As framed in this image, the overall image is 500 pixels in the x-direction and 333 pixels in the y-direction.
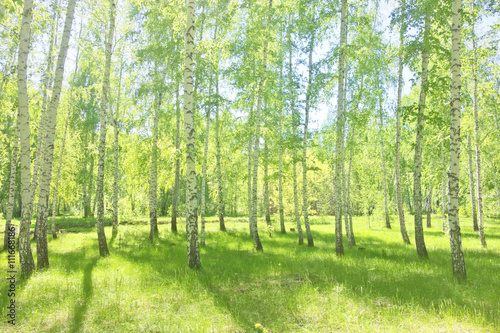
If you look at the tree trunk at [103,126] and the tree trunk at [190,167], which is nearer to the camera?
the tree trunk at [190,167]

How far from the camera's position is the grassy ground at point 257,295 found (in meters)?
4.54

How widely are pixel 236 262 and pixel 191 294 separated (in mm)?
3185

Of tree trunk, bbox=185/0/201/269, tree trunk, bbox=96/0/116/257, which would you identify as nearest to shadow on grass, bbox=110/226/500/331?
tree trunk, bbox=185/0/201/269

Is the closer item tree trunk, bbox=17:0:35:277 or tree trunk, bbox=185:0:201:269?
tree trunk, bbox=17:0:35:277

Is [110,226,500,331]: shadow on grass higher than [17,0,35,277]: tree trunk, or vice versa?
[17,0,35,277]: tree trunk

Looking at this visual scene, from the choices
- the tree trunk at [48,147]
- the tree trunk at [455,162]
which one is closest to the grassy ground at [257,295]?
the tree trunk at [455,162]

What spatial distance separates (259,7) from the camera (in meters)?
11.7

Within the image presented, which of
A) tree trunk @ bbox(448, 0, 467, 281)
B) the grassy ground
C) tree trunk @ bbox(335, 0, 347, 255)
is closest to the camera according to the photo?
the grassy ground

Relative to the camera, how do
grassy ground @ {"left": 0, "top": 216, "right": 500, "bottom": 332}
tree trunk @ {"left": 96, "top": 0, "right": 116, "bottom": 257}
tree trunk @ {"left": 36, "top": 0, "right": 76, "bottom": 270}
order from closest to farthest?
grassy ground @ {"left": 0, "top": 216, "right": 500, "bottom": 332} → tree trunk @ {"left": 36, "top": 0, "right": 76, "bottom": 270} → tree trunk @ {"left": 96, "top": 0, "right": 116, "bottom": 257}

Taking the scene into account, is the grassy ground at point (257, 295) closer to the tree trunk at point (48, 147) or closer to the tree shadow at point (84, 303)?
the tree shadow at point (84, 303)

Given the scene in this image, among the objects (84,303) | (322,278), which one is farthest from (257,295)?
(84,303)

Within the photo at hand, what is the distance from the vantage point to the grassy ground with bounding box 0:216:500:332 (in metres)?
4.54

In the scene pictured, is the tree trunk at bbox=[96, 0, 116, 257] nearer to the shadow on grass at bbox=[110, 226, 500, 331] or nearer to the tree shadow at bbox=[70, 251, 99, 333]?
the shadow on grass at bbox=[110, 226, 500, 331]

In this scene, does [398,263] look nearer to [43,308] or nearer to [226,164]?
[43,308]
